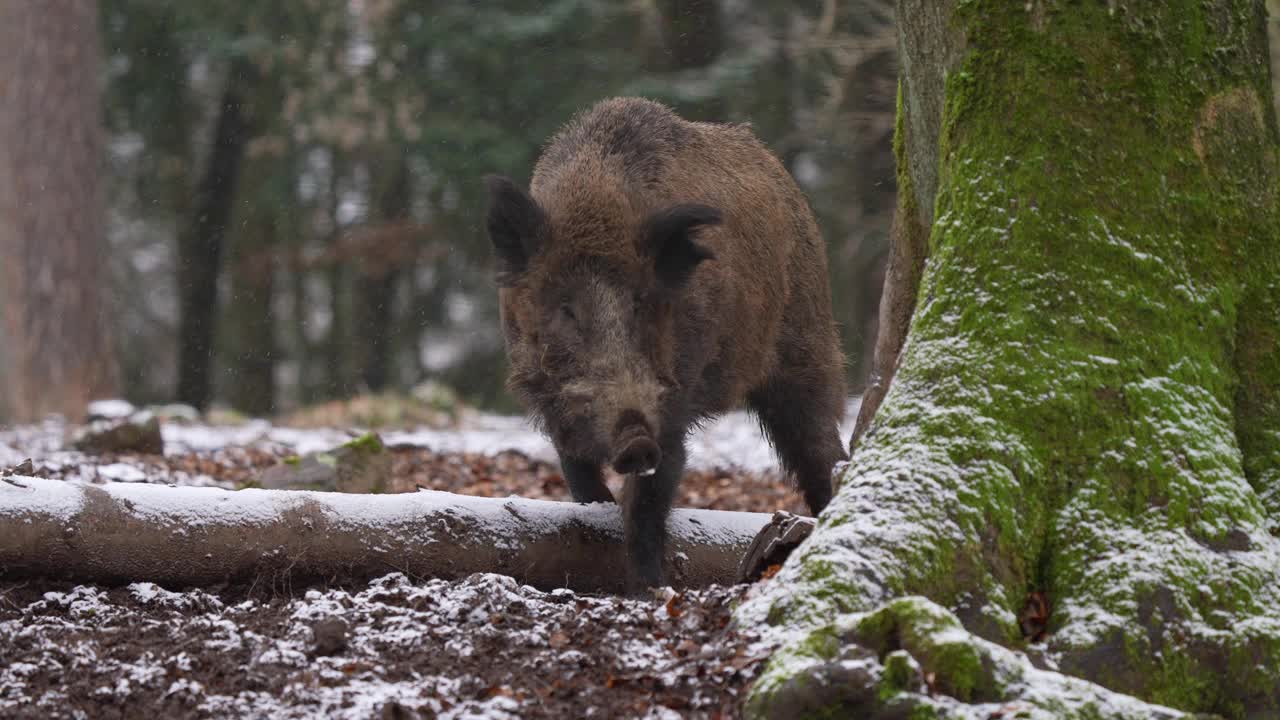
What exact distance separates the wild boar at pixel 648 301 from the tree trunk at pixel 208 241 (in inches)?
609

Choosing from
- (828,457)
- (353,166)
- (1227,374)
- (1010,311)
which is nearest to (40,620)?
(1010,311)

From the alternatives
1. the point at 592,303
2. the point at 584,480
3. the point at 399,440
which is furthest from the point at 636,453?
the point at 399,440

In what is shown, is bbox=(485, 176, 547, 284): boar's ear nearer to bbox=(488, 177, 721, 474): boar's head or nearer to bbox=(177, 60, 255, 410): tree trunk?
bbox=(488, 177, 721, 474): boar's head

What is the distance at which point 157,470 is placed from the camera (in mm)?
8430

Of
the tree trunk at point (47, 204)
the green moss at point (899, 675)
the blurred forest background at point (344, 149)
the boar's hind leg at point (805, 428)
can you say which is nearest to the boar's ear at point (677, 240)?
the boar's hind leg at point (805, 428)

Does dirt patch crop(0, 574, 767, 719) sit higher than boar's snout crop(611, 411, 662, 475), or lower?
lower

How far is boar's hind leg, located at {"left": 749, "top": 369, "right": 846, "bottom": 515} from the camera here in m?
7.36

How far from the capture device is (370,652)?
3893 millimetres

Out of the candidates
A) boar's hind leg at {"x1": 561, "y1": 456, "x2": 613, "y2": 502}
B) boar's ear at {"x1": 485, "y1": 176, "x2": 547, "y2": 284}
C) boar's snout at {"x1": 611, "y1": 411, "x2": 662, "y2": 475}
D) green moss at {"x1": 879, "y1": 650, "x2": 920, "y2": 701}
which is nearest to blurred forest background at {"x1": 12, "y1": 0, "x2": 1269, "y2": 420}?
boar's hind leg at {"x1": 561, "y1": 456, "x2": 613, "y2": 502}

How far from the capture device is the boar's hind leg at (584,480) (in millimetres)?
6281

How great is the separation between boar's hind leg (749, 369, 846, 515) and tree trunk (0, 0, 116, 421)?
37.3 ft

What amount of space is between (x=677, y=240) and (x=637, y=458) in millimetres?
1218

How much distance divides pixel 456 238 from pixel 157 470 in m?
11.5

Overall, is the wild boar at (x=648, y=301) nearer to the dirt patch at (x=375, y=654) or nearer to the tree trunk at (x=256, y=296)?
the dirt patch at (x=375, y=654)
